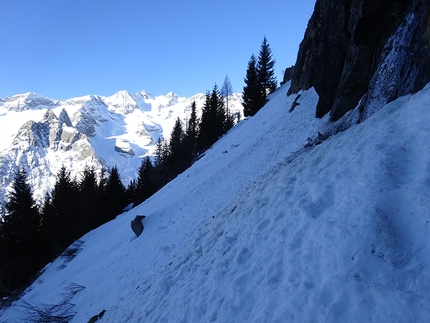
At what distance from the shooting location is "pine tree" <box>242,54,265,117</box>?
40.2 meters

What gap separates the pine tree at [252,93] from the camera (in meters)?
40.2

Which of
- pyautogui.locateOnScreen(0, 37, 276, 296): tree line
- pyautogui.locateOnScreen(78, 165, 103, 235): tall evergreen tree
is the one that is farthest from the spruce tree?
pyautogui.locateOnScreen(78, 165, 103, 235): tall evergreen tree

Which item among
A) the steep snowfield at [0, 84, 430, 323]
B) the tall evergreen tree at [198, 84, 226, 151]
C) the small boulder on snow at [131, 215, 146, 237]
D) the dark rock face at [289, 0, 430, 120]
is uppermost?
the tall evergreen tree at [198, 84, 226, 151]

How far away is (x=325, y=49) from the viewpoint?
551 inches

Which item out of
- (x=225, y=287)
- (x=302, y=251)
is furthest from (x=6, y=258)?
(x=302, y=251)

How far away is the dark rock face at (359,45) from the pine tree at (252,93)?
2467cm

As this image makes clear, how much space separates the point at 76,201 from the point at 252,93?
3051 centimetres

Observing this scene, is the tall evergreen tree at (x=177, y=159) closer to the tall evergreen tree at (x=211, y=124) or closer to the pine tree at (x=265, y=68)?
the tall evergreen tree at (x=211, y=124)

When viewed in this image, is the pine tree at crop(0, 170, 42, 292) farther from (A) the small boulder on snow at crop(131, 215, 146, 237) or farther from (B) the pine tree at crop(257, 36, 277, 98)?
(B) the pine tree at crop(257, 36, 277, 98)

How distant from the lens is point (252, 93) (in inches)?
1587

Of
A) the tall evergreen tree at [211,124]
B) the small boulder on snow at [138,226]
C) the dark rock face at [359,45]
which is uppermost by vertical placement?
the tall evergreen tree at [211,124]

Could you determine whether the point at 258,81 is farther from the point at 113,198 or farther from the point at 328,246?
the point at 328,246

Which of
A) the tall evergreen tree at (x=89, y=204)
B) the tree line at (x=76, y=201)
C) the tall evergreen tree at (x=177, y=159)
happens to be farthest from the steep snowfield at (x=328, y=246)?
the tall evergreen tree at (x=177, y=159)

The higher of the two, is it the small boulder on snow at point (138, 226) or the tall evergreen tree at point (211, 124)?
the tall evergreen tree at point (211, 124)
